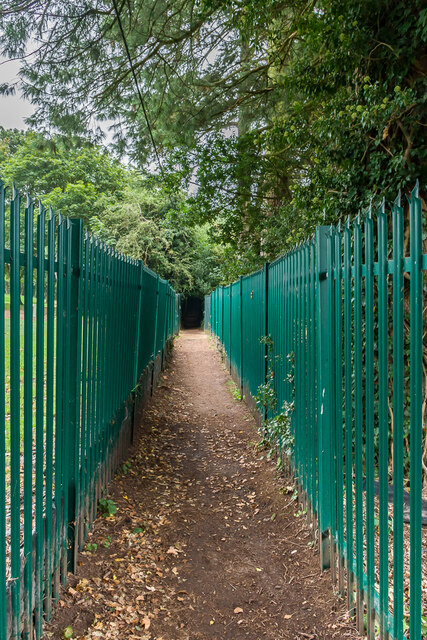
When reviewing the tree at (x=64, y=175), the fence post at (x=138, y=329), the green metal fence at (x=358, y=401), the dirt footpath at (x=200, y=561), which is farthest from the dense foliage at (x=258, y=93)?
the tree at (x=64, y=175)

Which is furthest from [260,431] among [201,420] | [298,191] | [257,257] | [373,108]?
[257,257]

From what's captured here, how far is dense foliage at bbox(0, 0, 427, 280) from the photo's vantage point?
501 cm

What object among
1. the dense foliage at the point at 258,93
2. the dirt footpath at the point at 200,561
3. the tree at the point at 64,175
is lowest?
the dirt footpath at the point at 200,561

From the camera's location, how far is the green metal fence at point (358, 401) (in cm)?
189

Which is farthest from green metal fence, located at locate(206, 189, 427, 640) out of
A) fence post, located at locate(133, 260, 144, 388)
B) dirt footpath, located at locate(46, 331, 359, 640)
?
fence post, located at locate(133, 260, 144, 388)

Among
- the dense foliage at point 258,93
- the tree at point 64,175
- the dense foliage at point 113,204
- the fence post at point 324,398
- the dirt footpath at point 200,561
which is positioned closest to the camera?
the dirt footpath at point 200,561

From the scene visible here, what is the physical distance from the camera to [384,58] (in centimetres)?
515

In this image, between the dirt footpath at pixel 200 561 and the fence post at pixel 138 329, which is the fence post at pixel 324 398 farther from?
the fence post at pixel 138 329

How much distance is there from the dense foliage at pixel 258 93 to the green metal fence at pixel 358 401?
3.78ft

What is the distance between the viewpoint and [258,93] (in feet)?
29.0

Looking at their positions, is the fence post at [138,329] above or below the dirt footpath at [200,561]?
above

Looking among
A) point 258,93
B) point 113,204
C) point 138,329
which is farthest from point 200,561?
point 113,204

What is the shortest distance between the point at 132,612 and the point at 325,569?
1.41 meters

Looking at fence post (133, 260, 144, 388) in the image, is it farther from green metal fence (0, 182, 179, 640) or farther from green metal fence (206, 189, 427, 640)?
green metal fence (206, 189, 427, 640)
